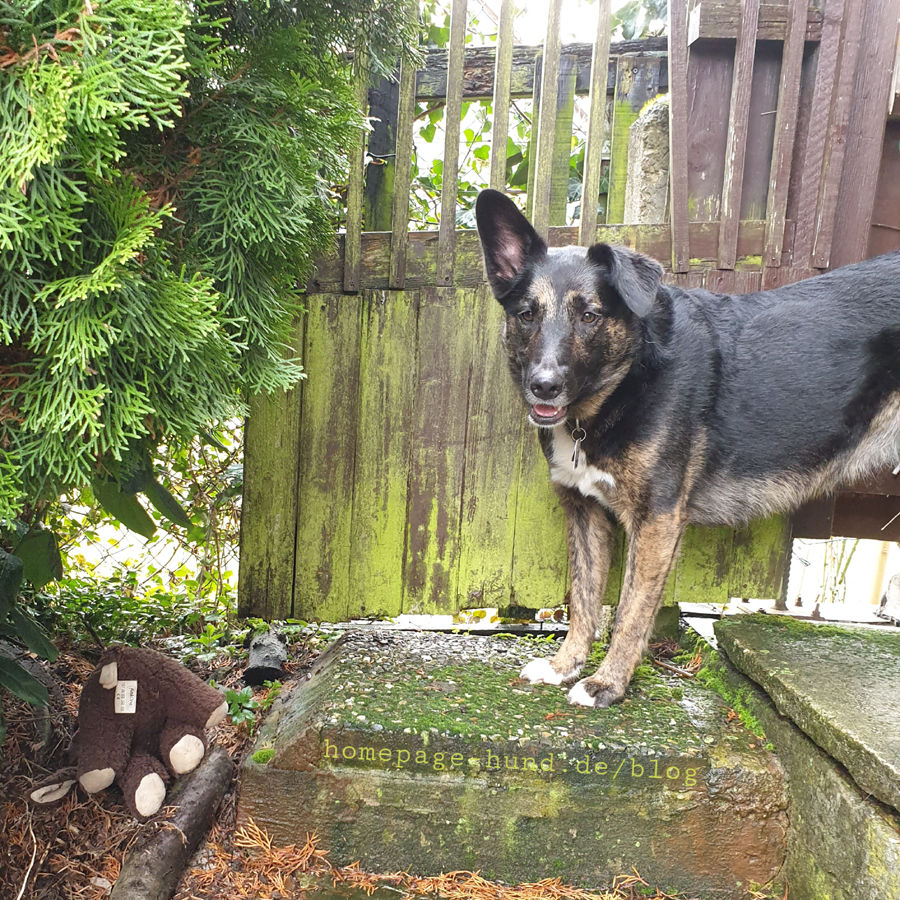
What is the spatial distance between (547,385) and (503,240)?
2.03 ft

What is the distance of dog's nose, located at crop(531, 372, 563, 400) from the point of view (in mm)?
2291

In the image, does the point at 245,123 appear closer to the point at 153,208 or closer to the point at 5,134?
the point at 153,208

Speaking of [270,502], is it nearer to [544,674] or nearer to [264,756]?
[264,756]

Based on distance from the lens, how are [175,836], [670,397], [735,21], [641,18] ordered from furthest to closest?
[641,18], [735,21], [670,397], [175,836]

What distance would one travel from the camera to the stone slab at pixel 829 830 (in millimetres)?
1780

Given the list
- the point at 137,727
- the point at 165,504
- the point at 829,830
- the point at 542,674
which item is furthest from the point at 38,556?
the point at 829,830

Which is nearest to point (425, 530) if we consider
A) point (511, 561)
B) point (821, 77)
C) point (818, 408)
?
point (511, 561)

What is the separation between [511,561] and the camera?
315cm

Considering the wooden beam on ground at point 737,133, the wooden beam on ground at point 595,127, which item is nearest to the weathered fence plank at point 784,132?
the wooden beam on ground at point 737,133

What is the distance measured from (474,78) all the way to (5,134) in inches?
83.2

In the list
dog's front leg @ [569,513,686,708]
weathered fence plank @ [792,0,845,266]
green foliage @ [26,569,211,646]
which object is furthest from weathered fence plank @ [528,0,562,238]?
green foliage @ [26,569,211,646]

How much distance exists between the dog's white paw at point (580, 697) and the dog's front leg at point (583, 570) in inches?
7.9

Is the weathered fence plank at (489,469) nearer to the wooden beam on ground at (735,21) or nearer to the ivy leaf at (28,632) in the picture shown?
the wooden beam on ground at (735,21)

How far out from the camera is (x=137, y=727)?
2418 mm
